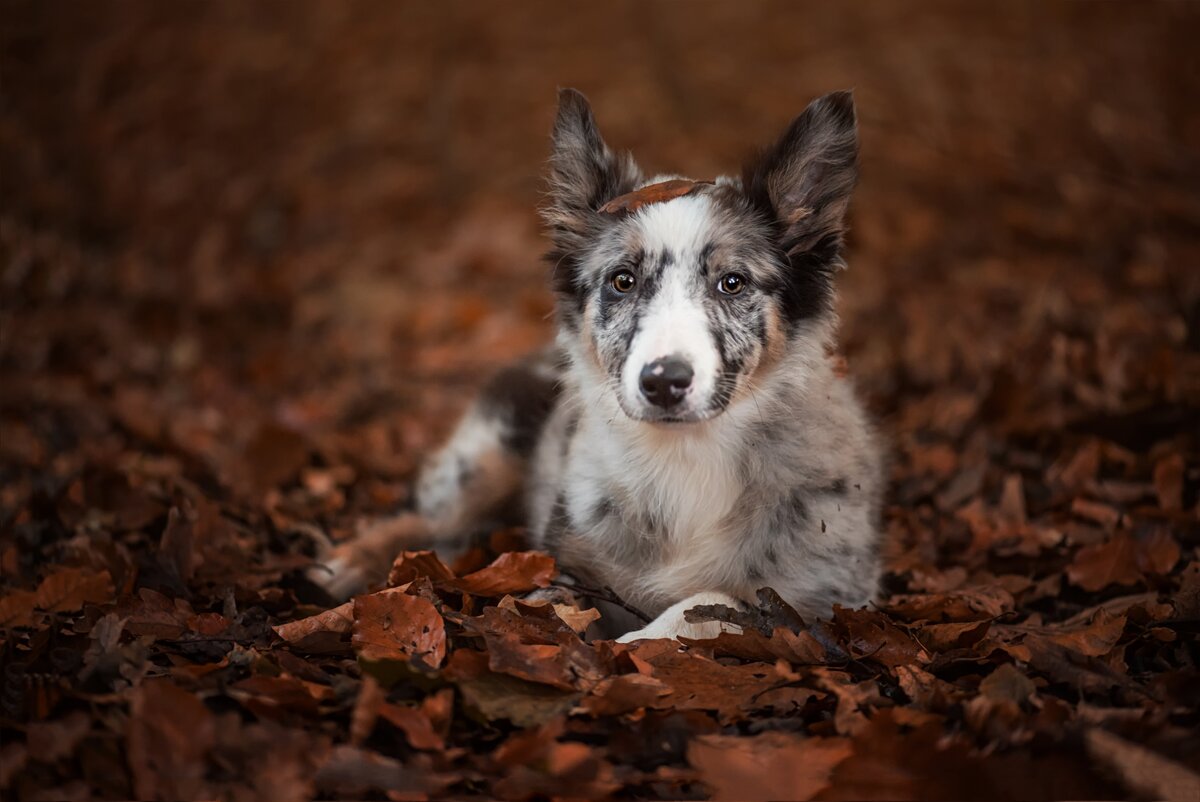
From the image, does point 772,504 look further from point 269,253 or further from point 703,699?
point 269,253

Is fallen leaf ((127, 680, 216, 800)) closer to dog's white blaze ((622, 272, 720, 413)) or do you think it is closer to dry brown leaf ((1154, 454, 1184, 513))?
dog's white blaze ((622, 272, 720, 413))

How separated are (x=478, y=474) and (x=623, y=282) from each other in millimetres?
1586

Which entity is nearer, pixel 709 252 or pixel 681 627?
pixel 681 627

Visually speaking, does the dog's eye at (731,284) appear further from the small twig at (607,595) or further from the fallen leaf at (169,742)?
the fallen leaf at (169,742)

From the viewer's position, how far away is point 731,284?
3.76 meters

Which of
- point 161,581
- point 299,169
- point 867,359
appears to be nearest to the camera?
point 161,581

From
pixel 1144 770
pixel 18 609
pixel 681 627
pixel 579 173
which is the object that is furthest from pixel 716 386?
pixel 18 609

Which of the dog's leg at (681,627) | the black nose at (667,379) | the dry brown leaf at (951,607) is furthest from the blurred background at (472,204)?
the dog's leg at (681,627)

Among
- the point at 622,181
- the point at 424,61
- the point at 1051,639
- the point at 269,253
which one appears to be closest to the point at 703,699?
the point at 1051,639

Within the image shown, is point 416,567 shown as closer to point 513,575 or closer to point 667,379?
point 513,575

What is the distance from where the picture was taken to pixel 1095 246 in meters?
8.00

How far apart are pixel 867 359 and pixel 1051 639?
389 cm

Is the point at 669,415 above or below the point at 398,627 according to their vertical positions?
above

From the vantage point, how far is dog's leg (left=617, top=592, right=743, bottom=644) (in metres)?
3.43
